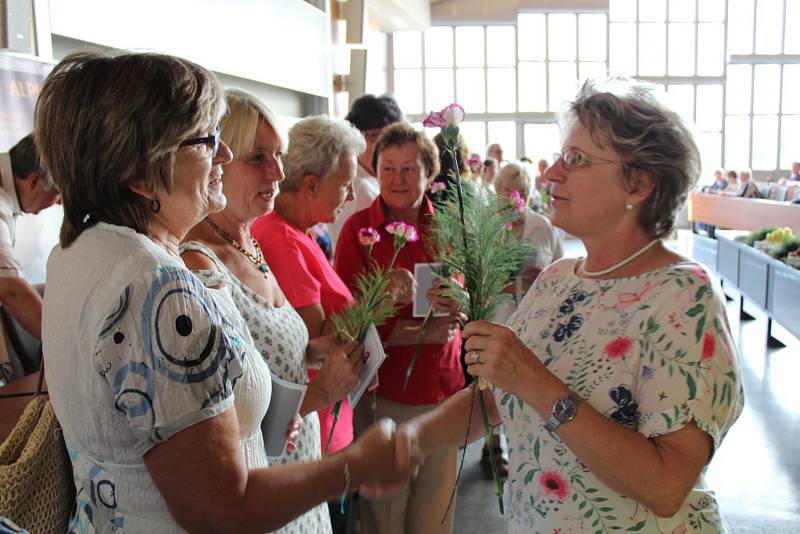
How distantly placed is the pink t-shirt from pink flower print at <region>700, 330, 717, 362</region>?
46.2 inches

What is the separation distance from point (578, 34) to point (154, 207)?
2015 centimetres

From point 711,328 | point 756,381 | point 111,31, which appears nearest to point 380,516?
point 711,328

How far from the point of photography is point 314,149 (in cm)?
235

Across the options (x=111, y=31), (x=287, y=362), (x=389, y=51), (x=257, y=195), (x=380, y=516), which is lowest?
(x=380, y=516)

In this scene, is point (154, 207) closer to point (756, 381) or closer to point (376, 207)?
point (376, 207)

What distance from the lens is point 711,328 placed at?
1312mm

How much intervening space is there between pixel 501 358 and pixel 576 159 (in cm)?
49

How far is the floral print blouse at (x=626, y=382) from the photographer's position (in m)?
1.29

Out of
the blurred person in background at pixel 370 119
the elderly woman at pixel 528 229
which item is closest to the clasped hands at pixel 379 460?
the elderly woman at pixel 528 229

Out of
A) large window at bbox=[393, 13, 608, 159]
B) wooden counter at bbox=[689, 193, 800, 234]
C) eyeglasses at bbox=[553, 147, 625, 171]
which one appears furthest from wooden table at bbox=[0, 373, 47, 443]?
large window at bbox=[393, 13, 608, 159]

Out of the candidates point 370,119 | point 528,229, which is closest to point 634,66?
point 528,229

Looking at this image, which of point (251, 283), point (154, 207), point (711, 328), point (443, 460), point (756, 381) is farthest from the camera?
point (756, 381)

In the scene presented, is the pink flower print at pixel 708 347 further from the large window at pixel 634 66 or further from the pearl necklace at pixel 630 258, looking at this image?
the large window at pixel 634 66

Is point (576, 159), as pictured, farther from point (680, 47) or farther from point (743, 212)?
point (680, 47)
